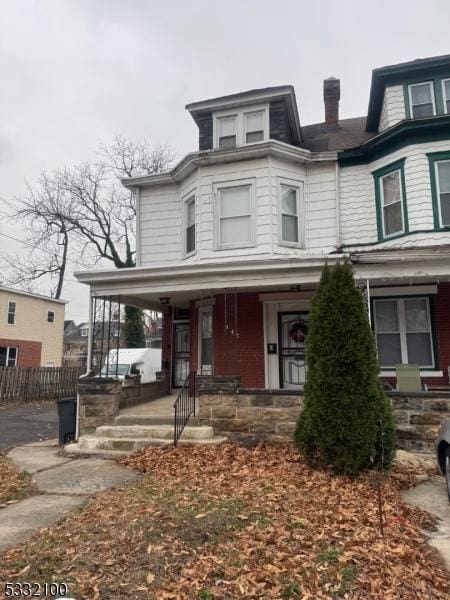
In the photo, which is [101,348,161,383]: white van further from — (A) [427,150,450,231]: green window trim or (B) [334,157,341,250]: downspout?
(A) [427,150,450,231]: green window trim

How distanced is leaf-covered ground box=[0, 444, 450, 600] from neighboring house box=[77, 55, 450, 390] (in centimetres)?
476

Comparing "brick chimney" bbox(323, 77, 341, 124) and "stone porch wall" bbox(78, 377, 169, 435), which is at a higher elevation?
"brick chimney" bbox(323, 77, 341, 124)

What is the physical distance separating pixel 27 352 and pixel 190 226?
730 inches

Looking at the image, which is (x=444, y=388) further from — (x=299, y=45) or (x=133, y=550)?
(x=299, y=45)

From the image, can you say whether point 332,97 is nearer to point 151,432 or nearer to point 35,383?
point 151,432

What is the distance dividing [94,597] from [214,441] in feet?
16.1

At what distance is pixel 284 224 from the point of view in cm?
1102

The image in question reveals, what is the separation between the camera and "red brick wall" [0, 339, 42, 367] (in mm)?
24719

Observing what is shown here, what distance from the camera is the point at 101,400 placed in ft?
28.6

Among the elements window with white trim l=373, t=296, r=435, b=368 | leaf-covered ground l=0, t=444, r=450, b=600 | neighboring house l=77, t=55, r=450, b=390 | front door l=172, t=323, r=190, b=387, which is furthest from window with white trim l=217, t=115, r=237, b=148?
leaf-covered ground l=0, t=444, r=450, b=600

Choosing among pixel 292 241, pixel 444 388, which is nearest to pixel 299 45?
pixel 292 241

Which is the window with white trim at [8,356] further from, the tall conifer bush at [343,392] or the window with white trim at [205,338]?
the tall conifer bush at [343,392]

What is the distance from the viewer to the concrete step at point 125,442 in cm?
759

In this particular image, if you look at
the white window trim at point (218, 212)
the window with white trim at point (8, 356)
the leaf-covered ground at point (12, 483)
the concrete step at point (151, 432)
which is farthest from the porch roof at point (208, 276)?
the window with white trim at point (8, 356)
